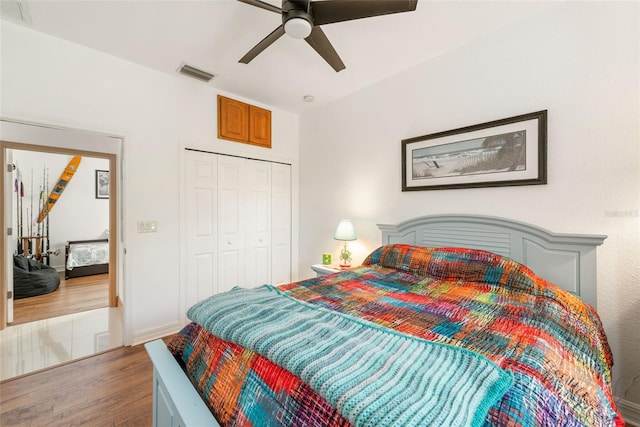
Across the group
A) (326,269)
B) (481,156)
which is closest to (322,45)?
(481,156)

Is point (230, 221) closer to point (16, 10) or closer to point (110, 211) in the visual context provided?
point (110, 211)

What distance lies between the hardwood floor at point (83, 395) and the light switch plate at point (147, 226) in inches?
43.1

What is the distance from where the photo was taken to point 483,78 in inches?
84.7

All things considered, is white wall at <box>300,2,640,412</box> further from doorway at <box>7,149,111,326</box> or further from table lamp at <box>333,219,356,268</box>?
doorway at <box>7,149,111,326</box>

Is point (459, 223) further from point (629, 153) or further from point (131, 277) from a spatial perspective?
point (131, 277)

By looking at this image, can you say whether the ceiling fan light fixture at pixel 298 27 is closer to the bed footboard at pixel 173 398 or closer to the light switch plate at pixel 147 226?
the bed footboard at pixel 173 398

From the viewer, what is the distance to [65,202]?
494 centimetres

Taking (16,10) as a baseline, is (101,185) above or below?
below

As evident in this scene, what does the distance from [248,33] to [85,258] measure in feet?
15.5

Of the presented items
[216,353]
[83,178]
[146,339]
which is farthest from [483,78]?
[83,178]

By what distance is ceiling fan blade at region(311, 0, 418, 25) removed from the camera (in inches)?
56.1

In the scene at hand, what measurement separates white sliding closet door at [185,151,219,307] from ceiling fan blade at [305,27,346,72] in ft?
5.61

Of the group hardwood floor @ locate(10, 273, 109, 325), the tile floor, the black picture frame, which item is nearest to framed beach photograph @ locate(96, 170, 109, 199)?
the black picture frame

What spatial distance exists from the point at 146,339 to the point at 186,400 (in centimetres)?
201
